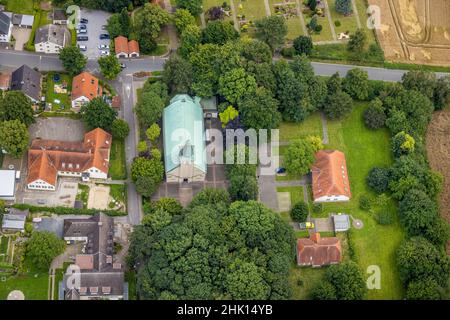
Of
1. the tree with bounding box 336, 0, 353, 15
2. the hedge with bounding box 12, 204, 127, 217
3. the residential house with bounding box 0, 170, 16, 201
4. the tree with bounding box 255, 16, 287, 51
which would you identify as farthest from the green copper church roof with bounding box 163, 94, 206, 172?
the tree with bounding box 336, 0, 353, 15

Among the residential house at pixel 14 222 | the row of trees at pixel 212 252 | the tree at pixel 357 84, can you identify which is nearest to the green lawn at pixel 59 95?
the residential house at pixel 14 222

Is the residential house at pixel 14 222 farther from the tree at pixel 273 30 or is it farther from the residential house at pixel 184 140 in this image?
the tree at pixel 273 30

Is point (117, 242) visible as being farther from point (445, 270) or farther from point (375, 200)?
point (445, 270)

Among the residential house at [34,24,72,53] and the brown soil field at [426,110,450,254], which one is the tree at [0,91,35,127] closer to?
the residential house at [34,24,72,53]

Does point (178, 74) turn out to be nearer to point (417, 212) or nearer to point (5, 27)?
point (5, 27)

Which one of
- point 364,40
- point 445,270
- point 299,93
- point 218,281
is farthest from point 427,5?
point 218,281
